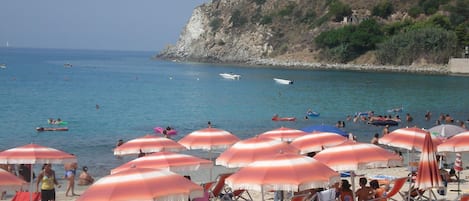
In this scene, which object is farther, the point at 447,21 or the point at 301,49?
the point at 301,49

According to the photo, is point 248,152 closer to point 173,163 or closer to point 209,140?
point 173,163

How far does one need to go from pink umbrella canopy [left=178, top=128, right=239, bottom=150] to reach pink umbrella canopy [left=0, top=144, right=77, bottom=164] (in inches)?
148

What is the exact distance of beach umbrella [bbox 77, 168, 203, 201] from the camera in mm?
8984

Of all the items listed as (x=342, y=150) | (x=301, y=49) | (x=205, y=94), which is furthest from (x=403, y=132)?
(x=301, y=49)

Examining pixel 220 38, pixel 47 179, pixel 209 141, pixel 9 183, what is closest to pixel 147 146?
pixel 209 141

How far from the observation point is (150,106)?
191 feet

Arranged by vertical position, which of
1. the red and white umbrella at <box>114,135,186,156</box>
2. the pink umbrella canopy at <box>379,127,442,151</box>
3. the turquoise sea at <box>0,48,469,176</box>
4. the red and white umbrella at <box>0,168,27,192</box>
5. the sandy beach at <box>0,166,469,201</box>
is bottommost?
the turquoise sea at <box>0,48,469,176</box>

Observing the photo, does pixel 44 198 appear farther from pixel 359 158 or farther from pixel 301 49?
pixel 301 49

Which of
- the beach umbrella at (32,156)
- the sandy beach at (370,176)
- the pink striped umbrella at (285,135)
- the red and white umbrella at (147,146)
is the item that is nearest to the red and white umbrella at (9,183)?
the beach umbrella at (32,156)

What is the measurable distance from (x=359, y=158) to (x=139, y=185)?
14.9 feet

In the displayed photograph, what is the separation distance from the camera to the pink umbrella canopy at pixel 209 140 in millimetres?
17188

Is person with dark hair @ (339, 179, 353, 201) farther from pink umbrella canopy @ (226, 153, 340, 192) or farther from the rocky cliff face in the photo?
the rocky cliff face

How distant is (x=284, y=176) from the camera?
34.1 ft

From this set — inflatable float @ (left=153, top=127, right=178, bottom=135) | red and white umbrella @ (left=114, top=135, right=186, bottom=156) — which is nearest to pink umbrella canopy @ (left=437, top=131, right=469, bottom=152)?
red and white umbrella @ (left=114, top=135, right=186, bottom=156)
